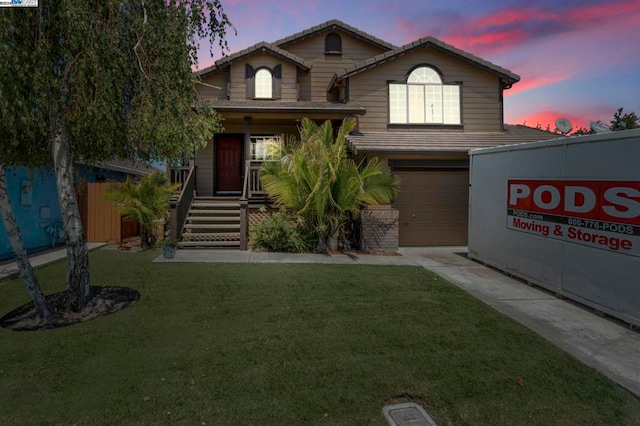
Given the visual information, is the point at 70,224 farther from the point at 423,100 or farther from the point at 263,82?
the point at 423,100

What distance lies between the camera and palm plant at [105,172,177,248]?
381 inches

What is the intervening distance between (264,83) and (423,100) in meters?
6.20

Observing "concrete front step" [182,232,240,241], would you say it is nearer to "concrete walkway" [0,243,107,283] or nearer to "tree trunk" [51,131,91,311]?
"concrete walkway" [0,243,107,283]

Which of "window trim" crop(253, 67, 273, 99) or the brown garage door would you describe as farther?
"window trim" crop(253, 67, 273, 99)

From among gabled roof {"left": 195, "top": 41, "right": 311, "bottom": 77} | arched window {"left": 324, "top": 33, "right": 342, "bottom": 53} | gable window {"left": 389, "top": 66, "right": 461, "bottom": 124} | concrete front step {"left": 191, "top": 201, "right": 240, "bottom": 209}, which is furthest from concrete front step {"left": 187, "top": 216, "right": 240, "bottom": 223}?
arched window {"left": 324, "top": 33, "right": 342, "bottom": 53}

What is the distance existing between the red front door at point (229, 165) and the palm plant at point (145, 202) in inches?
130

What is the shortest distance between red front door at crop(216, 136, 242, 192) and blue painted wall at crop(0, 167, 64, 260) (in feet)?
17.3

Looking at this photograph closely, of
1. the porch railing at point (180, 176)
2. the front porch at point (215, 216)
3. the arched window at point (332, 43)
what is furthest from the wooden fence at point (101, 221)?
the arched window at point (332, 43)

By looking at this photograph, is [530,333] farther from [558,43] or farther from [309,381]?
[558,43]

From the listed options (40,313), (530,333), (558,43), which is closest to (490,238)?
(530,333)

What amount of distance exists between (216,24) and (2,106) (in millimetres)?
2860

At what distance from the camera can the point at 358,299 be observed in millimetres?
5719

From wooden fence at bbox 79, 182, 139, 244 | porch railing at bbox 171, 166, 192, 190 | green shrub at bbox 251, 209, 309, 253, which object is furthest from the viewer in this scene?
porch railing at bbox 171, 166, 192, 190

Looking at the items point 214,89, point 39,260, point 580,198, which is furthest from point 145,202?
point 580,198
